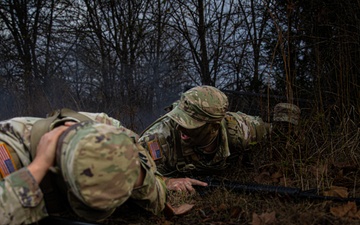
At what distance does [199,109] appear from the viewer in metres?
3.17

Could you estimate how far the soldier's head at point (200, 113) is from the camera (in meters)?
3.17

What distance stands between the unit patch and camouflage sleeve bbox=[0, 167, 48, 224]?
5.84ft

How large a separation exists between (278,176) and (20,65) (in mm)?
8370

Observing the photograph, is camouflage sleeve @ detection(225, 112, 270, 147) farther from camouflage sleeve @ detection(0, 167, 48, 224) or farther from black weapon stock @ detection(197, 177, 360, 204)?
camouflage sleeve @ detection(0, 167, 48, 224)

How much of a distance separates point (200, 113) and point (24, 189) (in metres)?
1.75

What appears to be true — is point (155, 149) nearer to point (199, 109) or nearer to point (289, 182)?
point (199, 109)

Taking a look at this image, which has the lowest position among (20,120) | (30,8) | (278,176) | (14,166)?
(278,176)

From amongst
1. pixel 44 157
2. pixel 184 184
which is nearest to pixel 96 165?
pixel 44 157

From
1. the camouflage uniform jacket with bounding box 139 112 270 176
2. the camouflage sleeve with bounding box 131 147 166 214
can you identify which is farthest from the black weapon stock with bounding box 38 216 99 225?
the camouflage uniform jacket with bounding box 139 112 270 176

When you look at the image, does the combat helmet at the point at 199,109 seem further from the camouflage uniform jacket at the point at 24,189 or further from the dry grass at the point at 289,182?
the camouflage uniform jacket at the point at 24,189

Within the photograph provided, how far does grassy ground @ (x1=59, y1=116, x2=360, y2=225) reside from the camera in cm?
221

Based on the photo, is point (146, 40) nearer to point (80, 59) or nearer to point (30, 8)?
point (80, 59)

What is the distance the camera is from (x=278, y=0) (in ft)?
13.8

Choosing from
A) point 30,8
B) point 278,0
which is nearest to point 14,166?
point 278,0
